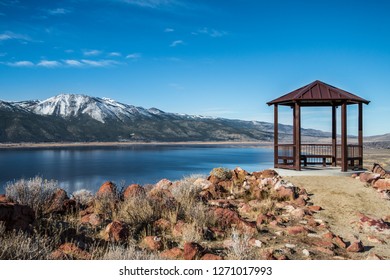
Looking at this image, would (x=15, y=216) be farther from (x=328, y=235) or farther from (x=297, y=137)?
(x=297, y=137)

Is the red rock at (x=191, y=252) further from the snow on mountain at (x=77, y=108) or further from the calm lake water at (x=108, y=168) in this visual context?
the snow on mountain at (x=77, y=108)

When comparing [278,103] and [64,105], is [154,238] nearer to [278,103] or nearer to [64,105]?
[278,103]

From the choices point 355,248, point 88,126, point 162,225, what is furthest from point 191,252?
point 88,126

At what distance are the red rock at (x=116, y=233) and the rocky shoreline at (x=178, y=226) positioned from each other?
2 cm

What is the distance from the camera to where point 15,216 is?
539cm

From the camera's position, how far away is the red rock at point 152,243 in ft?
17.7

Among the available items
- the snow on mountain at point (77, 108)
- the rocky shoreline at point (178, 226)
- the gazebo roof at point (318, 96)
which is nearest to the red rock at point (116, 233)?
the rocky shoreline at point (178, 226)

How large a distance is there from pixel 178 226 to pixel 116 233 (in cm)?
114

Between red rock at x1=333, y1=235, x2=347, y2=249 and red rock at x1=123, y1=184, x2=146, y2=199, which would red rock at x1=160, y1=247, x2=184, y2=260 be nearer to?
red rock at x1=333, y1=235, x2=347, y2=249

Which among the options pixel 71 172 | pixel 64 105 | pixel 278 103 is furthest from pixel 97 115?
pixel 278 103

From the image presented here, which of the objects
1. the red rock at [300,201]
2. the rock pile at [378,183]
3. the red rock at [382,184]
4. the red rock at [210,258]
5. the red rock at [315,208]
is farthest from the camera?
the red rock at [382,184]

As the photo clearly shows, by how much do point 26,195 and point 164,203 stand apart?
2759mm

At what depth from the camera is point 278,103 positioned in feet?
43.9
